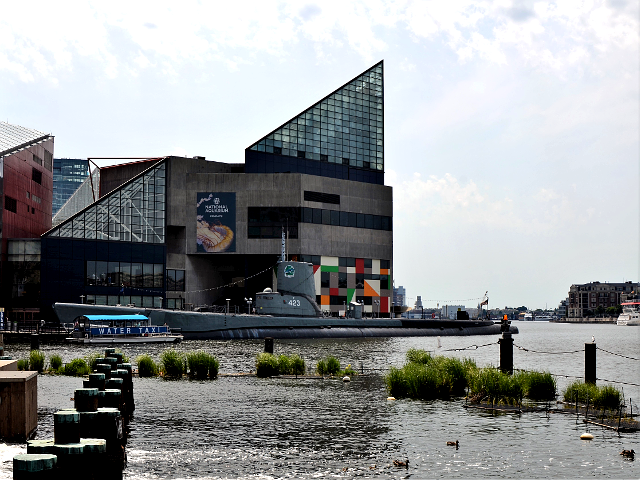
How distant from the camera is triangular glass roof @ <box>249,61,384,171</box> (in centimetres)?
12031

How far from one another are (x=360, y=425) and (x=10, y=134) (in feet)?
303

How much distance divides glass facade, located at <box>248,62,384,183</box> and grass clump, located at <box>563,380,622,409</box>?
310 feet

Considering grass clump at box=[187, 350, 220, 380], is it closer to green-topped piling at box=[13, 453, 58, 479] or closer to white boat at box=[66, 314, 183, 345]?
green-topped piling at box=[13, 453, 58, 479]

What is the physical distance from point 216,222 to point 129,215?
1269 centimetres

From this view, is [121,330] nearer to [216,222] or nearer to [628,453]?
[216,222]

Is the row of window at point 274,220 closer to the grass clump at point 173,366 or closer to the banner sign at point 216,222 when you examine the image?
the banner sign at point 216,222

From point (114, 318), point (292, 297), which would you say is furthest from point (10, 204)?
point (292, 297)

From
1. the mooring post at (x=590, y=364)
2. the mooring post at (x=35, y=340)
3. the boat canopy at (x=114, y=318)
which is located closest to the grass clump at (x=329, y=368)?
the mooring post at (x=590, y=364)

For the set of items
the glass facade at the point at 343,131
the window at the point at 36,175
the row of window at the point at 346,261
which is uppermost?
the glass facade at the point at 343,131

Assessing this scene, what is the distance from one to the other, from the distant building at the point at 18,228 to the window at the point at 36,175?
0.44 ft

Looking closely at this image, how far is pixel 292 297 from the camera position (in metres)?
83.9

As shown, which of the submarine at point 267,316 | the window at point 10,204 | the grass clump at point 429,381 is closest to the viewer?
the grass clump at point 429,381

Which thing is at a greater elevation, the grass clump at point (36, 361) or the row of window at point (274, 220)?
the row of window at point (274, 220)

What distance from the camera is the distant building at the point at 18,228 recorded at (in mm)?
95000
